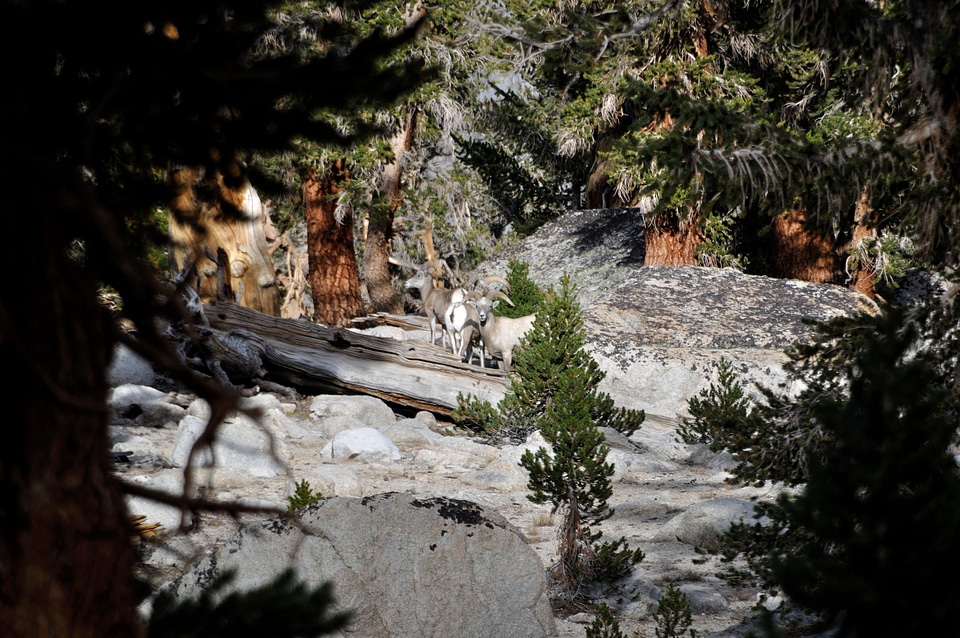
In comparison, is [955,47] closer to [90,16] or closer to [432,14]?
[90,16]

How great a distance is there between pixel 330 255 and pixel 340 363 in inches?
218

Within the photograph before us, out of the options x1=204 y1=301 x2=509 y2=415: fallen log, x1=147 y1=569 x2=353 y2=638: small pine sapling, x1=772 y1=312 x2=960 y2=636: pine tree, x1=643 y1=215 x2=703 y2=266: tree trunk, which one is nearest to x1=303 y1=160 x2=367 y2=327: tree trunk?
x1=204 y1=301 x2=509 y2=415: fallen log

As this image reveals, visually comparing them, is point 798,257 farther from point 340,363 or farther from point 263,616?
point 263,616

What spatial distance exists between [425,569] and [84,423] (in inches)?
116

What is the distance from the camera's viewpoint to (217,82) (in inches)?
66.1

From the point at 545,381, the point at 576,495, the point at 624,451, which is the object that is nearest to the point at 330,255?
the point at 545,381

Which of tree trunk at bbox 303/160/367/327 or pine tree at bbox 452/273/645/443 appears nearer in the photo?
pine tree at bbox 452/273/645/443

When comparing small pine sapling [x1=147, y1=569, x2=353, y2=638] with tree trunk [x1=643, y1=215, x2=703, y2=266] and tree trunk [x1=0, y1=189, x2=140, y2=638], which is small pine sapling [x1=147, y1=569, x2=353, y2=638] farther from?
tree trunk [x1=643, y1=215, x2=703, y2=266]

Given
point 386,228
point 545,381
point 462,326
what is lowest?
point 545,381

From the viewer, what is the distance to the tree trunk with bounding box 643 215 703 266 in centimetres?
1469

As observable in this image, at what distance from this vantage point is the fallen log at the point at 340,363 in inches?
412

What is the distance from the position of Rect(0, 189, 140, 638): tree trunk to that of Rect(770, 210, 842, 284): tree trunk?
14756mm

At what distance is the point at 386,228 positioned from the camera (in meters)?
17.3

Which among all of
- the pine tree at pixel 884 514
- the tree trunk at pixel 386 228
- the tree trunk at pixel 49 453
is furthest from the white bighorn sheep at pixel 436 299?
the tree trunk at pixel 49 453
